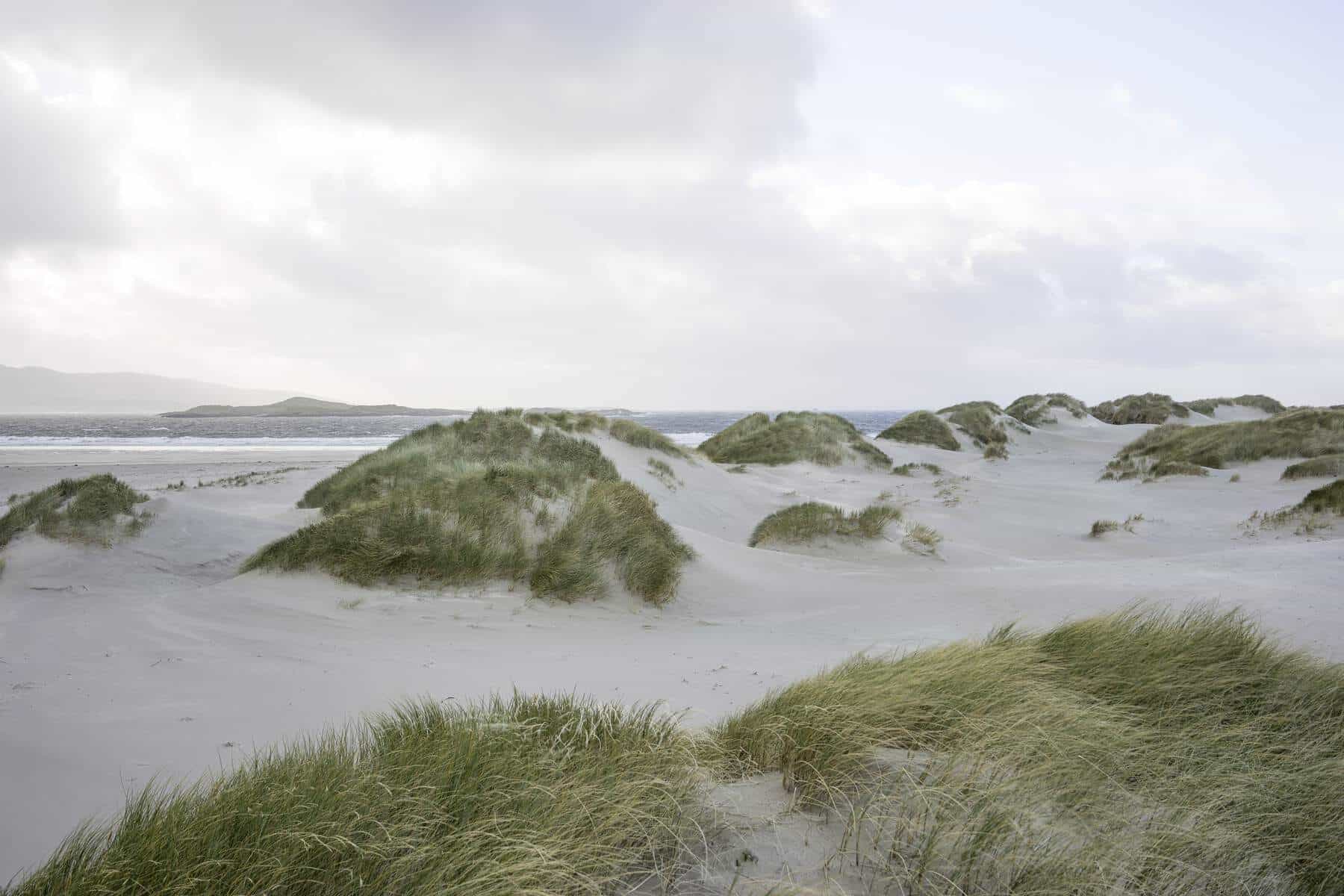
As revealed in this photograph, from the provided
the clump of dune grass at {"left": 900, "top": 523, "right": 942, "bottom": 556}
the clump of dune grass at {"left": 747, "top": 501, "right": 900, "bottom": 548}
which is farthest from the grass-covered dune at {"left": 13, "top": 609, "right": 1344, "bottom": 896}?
the clump of dune grass at {"left": 747, "top": 501, "right": 900, "bottom": 548}

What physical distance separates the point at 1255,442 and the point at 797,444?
12.2 meters

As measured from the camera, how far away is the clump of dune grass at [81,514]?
5730 millimetres

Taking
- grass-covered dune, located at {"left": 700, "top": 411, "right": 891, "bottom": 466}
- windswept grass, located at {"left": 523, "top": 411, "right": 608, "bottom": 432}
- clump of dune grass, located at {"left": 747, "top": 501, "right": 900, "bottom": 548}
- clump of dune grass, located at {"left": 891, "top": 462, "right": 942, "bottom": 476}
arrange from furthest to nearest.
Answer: grass-covered dune, located at {"left": 700, "top": 411, "right": 891, "bottom": 466} < clump of dune grass, located at {"left": 891, "top": 462, "right": 942, "bottom": 476} < windswept grass, located at {"left": 523, "top": 411, "right": 608, "bottom": 432} < clump of dune grass, located at {"left": 747, "top": 501, "right": 900, "bottom": 548}

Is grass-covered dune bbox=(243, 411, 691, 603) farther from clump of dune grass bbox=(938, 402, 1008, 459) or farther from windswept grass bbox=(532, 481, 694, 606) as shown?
clump of dune grass bbox=(938, 402, 1008, 459)

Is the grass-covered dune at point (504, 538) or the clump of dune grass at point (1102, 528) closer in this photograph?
the grass-covered dune at point (504, 538)

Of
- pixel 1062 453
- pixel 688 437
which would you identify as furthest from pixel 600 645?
pixel 688 437

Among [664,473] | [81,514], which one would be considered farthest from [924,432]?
[81,514]

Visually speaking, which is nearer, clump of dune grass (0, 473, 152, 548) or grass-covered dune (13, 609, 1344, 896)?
grass-covered dune (13, 609, 1344, 896)

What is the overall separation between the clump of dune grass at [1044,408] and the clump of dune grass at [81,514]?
115ft

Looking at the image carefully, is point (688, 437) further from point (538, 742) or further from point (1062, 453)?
point (538, 742)

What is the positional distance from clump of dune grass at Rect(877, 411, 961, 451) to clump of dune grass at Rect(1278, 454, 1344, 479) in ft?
44.0

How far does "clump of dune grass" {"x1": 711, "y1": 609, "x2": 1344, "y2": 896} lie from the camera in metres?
1.71

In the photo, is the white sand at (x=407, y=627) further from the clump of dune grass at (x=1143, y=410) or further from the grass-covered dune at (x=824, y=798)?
the clump of dune grass at (x=1143, y=410)

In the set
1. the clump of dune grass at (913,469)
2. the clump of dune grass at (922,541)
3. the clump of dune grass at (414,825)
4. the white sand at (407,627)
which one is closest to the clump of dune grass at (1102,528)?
the white sand at (407,627)
